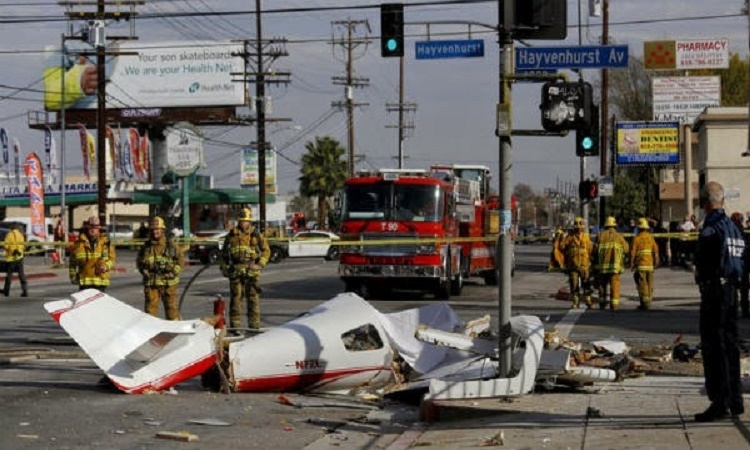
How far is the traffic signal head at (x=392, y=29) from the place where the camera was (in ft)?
79.2

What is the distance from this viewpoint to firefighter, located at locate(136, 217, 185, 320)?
16.0m

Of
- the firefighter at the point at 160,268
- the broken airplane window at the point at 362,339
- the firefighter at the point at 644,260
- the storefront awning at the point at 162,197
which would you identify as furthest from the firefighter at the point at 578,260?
the storefront awning at the point at 162,197

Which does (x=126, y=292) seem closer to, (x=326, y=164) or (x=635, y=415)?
(x=635, y=415)

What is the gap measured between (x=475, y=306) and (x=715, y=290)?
657 inches

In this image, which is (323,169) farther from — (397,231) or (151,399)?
(151,399)

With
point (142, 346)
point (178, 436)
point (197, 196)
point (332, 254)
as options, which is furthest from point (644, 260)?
point (197, 196)

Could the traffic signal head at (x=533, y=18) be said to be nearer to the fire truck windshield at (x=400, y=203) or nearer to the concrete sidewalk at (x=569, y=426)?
the concrete sidewalk at (x=569, y=426)

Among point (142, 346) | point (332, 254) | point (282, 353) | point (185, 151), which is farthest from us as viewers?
point (185, 151)

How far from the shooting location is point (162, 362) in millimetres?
12953

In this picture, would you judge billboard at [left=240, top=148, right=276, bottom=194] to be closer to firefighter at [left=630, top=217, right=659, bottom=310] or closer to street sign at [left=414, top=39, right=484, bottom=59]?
firefighter at [left=630, top=217, right=659, bottom=310]

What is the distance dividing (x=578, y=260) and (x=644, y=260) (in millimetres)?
1517

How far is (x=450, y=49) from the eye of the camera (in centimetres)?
1825

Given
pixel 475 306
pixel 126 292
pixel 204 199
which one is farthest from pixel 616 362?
pixel 204 199

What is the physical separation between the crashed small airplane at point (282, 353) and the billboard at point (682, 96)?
49.6 m
